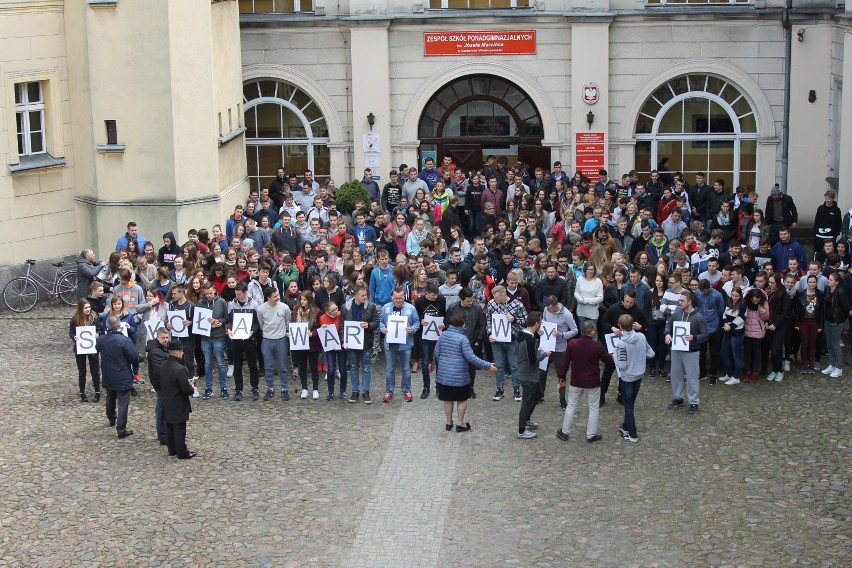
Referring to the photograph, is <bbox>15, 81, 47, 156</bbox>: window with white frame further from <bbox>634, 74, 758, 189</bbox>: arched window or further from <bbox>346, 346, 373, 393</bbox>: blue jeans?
<bbox>634, 74, 758, 189</bbox>: arched window

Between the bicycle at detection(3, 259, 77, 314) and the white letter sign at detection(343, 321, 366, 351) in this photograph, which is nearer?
the white letter sign at detection(343, 321, 366, 351)

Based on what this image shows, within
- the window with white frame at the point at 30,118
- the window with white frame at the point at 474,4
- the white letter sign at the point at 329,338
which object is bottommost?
the white letter sign at the point at 329,338

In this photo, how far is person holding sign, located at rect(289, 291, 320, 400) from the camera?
19547 mm

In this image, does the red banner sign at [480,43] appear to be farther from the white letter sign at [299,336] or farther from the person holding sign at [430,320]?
the white letter sign at [299,336]

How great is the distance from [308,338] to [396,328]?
1.26 m

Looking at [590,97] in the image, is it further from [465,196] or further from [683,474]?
[683,474]

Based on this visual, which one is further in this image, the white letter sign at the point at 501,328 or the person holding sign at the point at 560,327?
the white letter sign at the point at 501,328

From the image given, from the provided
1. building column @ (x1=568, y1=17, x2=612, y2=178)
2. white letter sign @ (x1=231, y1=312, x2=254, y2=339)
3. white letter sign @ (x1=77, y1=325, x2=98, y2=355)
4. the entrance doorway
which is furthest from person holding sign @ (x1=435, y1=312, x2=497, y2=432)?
the entrance doorway

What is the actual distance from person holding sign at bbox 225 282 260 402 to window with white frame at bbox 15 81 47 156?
796 centimetres

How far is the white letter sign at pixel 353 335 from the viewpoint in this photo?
63.0ft

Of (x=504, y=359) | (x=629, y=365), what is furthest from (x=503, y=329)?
(x=629, y=365)

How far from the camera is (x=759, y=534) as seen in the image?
14.6 meters

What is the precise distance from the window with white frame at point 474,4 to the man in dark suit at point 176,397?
15607 millimetres

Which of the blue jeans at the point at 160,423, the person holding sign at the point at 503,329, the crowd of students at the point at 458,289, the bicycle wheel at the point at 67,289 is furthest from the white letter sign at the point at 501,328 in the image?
the bicycle wheel at the point at 67,289
